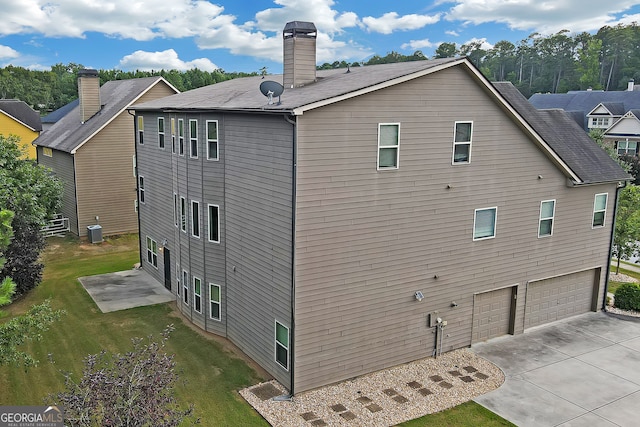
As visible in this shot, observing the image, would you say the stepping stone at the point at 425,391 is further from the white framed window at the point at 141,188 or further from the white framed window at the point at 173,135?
the white framed window at the point at 141,188

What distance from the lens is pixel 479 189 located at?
55.2 feet

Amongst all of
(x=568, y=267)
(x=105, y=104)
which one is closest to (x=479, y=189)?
(x=568, y=267)

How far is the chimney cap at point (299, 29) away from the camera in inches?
627

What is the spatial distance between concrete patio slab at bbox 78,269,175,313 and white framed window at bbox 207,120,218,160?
24.8 feet

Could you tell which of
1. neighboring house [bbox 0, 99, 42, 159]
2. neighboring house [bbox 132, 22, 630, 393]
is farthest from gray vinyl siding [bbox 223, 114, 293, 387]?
neighboring house [bbox 0, 99, 42, 159]

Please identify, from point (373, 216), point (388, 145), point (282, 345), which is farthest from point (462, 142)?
point (282, 345)

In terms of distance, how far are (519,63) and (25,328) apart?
14768 cm

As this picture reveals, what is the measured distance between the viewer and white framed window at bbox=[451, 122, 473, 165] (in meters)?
16.0

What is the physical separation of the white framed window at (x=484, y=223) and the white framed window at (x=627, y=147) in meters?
46.2

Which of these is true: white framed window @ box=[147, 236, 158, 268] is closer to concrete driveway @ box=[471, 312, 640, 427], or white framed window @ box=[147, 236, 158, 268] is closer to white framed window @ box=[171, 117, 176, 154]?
white framed window @ box=[171, 117, 176, 154]

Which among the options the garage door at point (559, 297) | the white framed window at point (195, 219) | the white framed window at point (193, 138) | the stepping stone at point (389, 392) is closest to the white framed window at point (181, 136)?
the white framed window at point (193, 138)

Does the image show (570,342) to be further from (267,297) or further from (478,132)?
(267,297)

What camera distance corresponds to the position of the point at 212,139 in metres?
17.3

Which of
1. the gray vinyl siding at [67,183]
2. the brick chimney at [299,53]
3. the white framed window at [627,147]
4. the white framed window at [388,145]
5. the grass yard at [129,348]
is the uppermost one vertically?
the brick chimney at [299,53]
